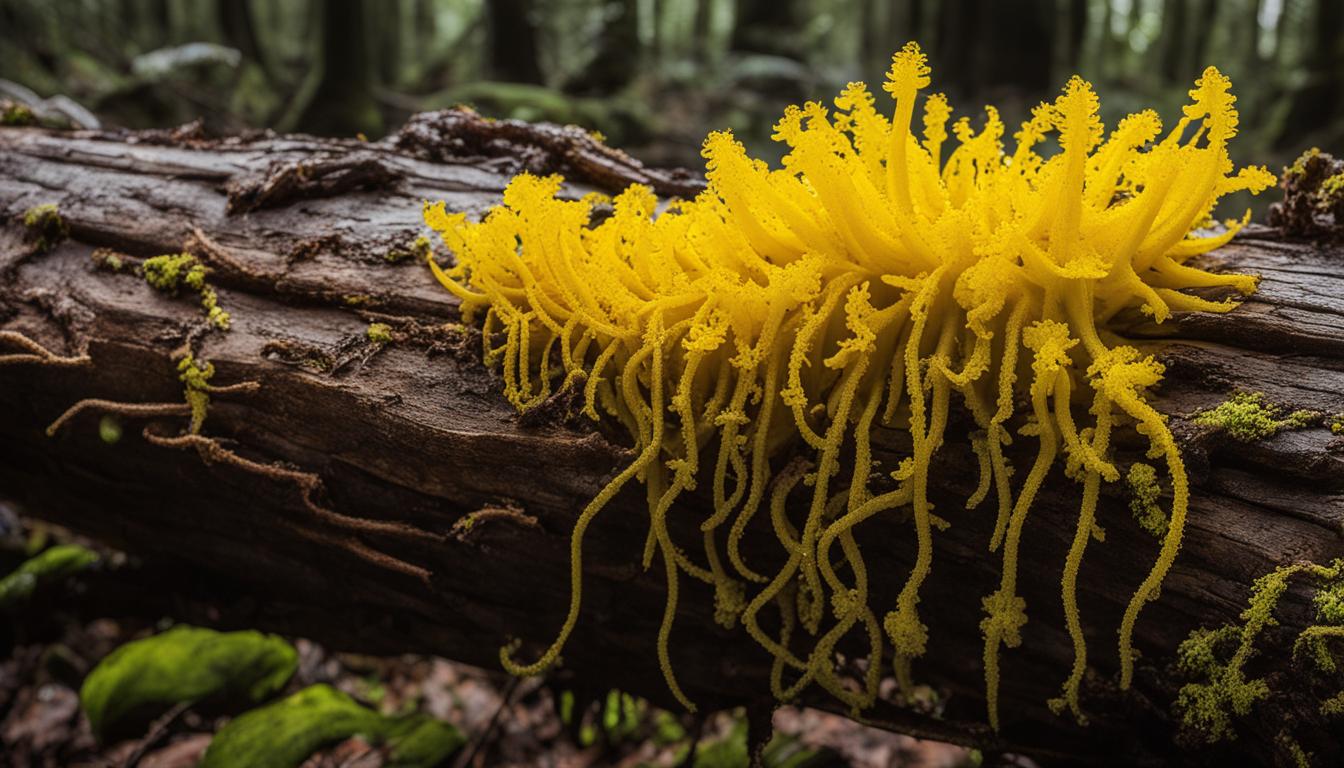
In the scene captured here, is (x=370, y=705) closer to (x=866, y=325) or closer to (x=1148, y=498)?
(x=866, y=325)

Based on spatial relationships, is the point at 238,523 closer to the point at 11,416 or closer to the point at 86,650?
the point at 11,416

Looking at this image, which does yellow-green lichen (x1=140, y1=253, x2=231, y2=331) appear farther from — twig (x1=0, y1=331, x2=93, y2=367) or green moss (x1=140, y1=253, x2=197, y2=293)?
Answer: twig (x1=0, y1=331, x2=93, y2=367)

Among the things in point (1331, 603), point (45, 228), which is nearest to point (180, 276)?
point (45, 228)

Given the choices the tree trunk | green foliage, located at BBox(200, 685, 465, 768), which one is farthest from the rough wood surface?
the tree trunk

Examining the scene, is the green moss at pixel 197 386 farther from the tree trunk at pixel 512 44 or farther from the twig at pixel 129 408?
the tree trunk at pixel 512 44

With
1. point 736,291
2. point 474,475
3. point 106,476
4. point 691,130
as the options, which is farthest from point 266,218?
point 691,130
